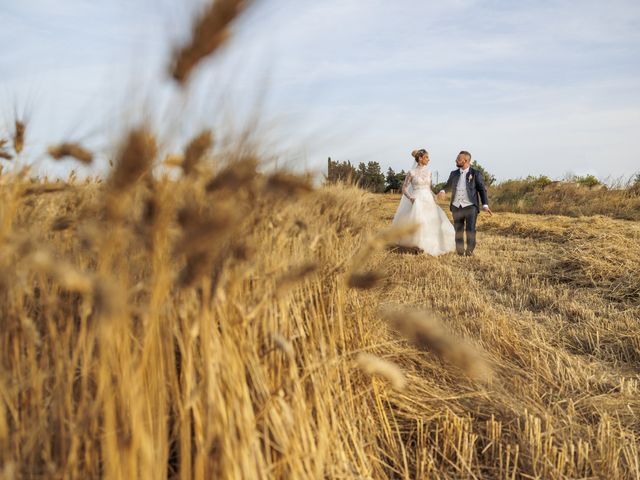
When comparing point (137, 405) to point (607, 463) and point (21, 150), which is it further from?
point (607, 463)

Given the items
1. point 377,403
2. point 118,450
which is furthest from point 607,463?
point 118,450

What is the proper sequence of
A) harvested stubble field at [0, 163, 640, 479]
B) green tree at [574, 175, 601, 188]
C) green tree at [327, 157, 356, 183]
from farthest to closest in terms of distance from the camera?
green tree at [574, 175, 601, 188] < green tree at [327, 157, 356, 183] < harvested stubble field at [0, 163, 640, 479]

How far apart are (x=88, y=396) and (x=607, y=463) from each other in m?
1.99

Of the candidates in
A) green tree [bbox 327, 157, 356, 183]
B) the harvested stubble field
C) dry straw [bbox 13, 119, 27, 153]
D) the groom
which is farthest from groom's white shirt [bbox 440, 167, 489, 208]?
dry straw [bbox 13, 119, 27, 153]

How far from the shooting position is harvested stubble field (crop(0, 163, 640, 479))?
3.58ft

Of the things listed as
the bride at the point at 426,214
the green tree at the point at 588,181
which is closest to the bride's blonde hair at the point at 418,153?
the bride at the point at 426,214

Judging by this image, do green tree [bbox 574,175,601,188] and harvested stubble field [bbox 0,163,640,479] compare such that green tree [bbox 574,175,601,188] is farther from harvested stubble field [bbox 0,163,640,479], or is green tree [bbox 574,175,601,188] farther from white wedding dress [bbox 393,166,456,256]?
harvested stubble field [bbox 0,163,640,479]

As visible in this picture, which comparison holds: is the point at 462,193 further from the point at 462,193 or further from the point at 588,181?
the point at 588,181

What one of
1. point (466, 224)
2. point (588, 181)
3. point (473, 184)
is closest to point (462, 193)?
point (473, 184)

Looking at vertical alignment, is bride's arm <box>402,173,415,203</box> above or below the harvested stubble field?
above

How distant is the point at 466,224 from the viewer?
332 inches

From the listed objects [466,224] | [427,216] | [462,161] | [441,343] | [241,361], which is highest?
[462,161]

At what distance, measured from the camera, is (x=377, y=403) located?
92.2 inches

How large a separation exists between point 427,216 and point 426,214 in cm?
3
